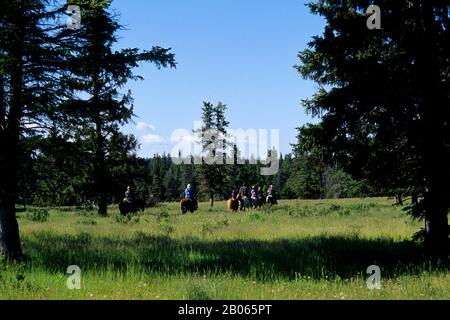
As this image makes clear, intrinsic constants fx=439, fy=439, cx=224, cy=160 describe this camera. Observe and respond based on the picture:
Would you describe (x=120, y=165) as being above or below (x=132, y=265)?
above

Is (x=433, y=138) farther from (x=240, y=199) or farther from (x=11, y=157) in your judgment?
(x=240, y=199)

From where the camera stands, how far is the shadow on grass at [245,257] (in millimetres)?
9086

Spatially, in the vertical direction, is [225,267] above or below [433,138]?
below

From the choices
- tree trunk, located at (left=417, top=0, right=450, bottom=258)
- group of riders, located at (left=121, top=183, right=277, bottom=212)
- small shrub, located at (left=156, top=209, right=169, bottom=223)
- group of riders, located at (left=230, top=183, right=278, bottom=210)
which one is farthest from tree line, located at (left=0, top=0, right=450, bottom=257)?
group of riders, located at (left=230, top=183, right=278, bottom=210)

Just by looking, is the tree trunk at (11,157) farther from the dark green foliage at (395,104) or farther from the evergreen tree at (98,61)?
the dark green foliage at (395,104)

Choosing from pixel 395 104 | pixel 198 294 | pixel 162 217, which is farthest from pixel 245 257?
pixel 162 217

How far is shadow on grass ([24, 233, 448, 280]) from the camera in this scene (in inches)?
358

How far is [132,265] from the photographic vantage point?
939 cm

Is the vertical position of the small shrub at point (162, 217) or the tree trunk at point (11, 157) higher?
the tree trunk at point (11, 157)

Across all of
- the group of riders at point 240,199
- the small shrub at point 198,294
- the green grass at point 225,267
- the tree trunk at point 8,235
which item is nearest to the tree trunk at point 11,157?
the tree trunk at point 8,235

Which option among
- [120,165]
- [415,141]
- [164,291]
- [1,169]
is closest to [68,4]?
[1,169]

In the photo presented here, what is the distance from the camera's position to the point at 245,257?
10.4 metres

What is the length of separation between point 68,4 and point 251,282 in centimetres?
789

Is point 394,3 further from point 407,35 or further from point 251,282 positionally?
point 251,282
